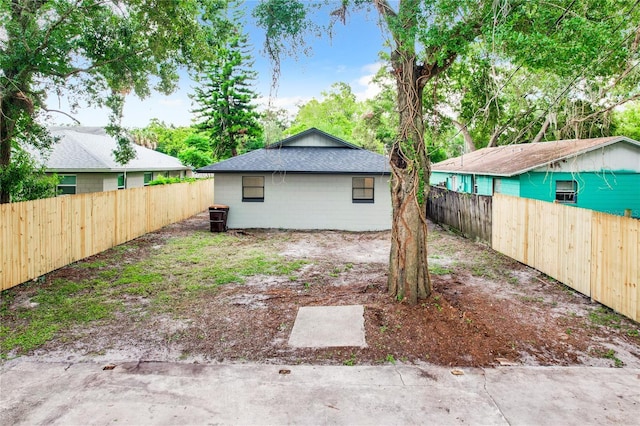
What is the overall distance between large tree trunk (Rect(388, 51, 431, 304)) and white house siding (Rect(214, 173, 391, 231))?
9.59 meters

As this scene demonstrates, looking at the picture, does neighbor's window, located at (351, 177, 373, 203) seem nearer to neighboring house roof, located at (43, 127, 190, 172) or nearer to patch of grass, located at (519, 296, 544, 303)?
neighboring house roof, located at (43, 127, 190, 172)

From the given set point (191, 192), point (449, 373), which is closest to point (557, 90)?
point (449, 373)

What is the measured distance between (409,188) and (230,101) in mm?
→ 27957

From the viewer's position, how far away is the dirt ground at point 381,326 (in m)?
5.23

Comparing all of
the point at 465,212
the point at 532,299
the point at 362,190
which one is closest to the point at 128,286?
the point at 532,299

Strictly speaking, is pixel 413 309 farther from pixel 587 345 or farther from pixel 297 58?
pixel 297 58

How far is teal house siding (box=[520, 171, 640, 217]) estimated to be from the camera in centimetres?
1582

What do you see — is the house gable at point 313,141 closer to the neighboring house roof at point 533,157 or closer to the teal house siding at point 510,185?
the neighboring house roof at point 533,157

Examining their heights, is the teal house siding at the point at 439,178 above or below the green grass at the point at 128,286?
above

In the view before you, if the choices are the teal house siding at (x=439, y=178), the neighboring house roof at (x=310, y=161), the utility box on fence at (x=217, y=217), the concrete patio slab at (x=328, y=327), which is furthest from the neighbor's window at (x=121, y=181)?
the teal house siding at (x=439, y=178)

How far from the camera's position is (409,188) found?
690cm

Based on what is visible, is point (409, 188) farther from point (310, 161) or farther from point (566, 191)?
point (566, 191)

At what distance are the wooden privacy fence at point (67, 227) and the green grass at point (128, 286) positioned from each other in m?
0.44

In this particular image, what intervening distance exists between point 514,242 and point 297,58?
7451 mm
